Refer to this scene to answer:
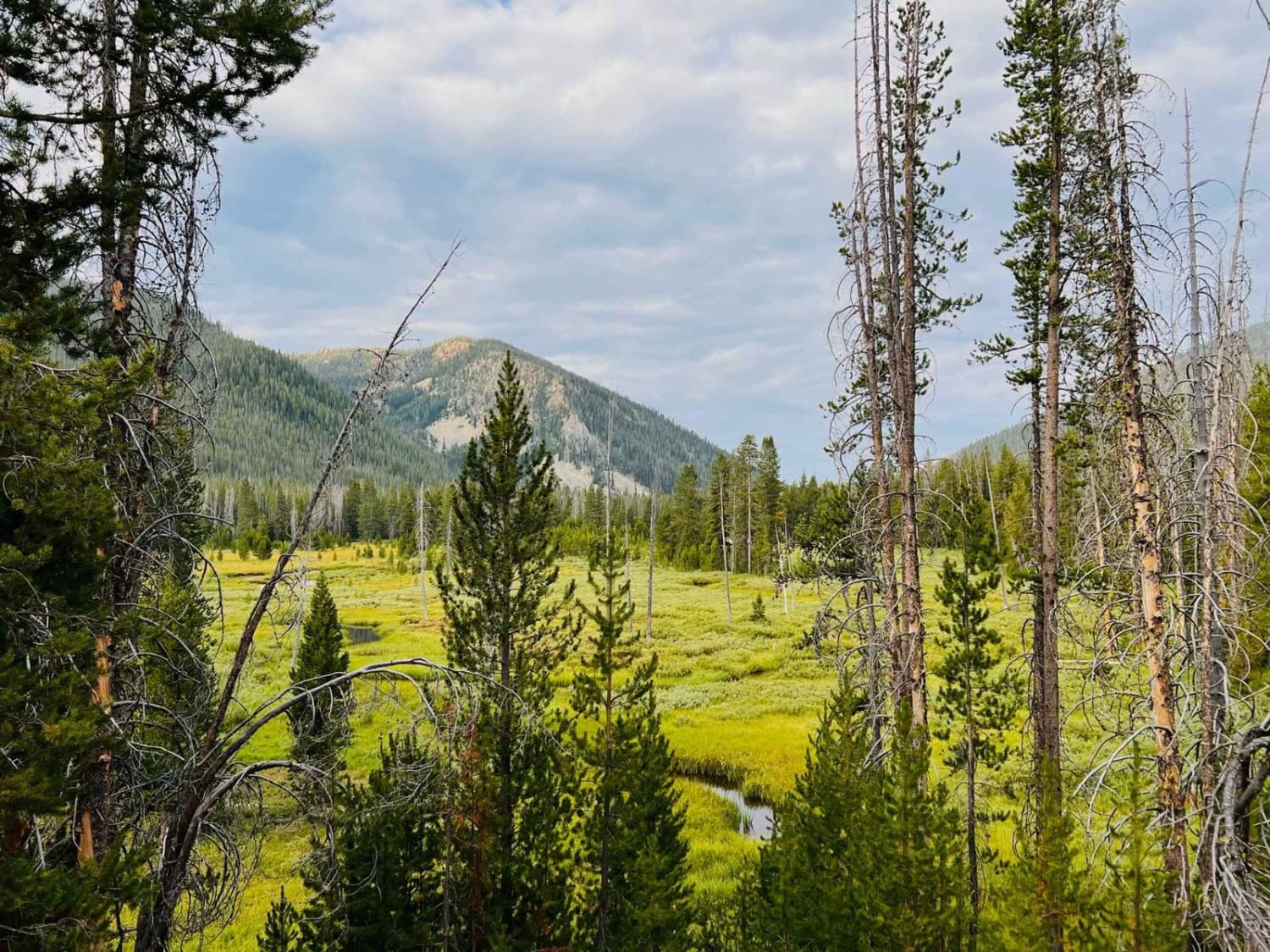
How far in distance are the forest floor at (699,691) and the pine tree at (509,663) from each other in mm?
1718

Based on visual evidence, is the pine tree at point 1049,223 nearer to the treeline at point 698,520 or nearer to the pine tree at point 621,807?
the pine tree at point 621,807

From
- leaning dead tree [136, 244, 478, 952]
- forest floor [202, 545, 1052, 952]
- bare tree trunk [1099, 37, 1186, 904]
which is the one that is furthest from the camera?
forest floor [202, 545, 1052, 952]

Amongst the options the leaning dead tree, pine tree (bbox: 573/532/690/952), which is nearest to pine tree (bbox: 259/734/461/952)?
the leaning dead tree

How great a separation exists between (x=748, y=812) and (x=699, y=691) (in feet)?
37.6

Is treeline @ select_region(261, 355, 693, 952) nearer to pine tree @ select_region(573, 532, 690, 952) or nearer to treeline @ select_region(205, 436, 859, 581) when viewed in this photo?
pine tree @ select_region(573, 532, 690, 952)

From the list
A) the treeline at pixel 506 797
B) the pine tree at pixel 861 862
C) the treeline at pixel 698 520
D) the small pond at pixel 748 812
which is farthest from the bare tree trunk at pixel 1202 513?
the treeline at pixel 698 520

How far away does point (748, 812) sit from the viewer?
20.4 meters

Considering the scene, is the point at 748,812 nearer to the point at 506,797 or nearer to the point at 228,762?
the point at 506,797

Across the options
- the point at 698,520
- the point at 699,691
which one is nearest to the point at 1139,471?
the point at 699,691

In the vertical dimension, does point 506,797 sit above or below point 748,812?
above

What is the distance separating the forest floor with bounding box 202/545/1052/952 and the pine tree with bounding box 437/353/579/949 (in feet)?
5.64

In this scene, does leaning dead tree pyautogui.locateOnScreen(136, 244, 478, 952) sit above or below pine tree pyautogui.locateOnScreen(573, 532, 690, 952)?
above

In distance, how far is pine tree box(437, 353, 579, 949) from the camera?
10.3 m

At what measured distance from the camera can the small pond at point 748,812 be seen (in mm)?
18875
